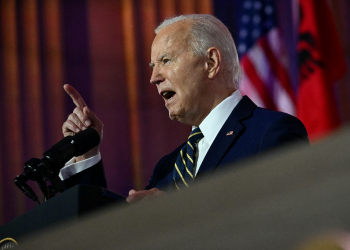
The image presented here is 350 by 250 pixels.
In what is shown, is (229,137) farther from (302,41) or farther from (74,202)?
(302,41)

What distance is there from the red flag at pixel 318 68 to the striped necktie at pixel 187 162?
1519 mm

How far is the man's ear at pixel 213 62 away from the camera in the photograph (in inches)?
79.6

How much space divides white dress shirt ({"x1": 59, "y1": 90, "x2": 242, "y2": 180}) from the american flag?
1519 mm

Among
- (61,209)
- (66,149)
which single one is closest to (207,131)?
(66,149)

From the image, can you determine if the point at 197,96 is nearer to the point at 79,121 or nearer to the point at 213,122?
the point at 213,122

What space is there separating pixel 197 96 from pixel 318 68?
5.14ft

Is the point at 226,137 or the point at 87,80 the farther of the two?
the point at 87,80

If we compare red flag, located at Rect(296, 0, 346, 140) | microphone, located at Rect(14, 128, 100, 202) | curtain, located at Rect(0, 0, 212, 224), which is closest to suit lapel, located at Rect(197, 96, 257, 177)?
microphone, located at Rect(14, 128, 100, 202)

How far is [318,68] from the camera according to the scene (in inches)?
127

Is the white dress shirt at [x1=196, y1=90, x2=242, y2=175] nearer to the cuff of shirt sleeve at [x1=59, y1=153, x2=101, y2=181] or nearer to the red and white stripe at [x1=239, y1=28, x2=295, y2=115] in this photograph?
the cuff of shirt sleeve at [x1=59, y1=153, x2=101, y2=181]

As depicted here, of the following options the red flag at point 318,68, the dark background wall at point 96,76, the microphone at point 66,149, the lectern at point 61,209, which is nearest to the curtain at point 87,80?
the dark background wall at point 96,76

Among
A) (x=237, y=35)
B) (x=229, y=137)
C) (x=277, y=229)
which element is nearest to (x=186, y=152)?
(x=229, y=137)

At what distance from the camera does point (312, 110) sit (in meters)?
3.22

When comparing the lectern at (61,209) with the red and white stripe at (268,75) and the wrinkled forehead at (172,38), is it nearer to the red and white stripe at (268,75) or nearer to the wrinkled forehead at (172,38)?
the wrinkled forehead at (172,38)
